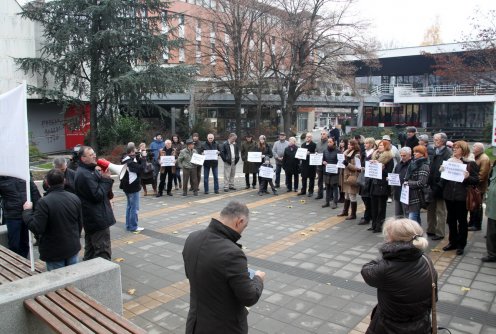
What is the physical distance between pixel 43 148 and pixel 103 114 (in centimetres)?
731

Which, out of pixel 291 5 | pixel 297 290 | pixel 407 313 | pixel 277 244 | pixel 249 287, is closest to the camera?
pixel 249 287

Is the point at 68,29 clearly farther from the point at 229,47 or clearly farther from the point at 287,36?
the point at 287,36

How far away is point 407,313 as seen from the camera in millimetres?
3154

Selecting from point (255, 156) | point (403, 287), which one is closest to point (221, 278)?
point (403, 287)

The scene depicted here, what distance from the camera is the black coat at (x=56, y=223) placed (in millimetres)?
4828

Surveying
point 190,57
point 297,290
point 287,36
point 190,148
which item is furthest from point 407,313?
point 190,57

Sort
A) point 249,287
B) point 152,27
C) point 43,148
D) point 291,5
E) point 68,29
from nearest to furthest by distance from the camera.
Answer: point 249,287 < point 68,29 < point 152,27 < point 43,148 < point 291,5

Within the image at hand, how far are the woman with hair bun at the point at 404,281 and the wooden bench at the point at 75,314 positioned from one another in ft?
6.91

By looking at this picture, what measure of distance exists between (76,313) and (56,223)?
143 centimetres

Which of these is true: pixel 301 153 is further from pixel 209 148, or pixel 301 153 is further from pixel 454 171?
pixel 454 171

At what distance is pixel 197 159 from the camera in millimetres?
13117

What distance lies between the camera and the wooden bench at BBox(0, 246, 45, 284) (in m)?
4.80

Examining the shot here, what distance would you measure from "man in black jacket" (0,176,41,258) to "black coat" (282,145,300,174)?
8.35 meters

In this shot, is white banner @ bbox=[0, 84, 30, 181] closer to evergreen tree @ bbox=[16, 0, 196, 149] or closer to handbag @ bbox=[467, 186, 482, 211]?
handbag @ bbox=[467, 186, 482, 211]
